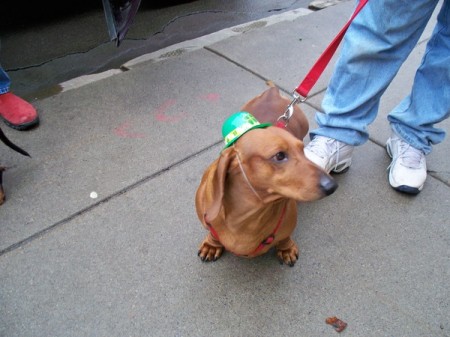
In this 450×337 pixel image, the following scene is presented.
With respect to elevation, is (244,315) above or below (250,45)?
below

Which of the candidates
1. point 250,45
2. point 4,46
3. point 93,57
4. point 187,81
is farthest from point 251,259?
point 4,46

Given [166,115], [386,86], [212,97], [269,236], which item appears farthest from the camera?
[212,97]

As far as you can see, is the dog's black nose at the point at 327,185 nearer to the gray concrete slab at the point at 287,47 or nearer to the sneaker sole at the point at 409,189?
the sneaker sole at the point at 409,189

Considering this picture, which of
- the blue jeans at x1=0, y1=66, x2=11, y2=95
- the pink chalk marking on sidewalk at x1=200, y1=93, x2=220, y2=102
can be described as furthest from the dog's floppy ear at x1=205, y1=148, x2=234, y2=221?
the blue jeans at x1=0, y1=66, x2=11, y2=95

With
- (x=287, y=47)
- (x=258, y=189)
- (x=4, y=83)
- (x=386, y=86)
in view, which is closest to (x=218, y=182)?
(x=258, y=189)

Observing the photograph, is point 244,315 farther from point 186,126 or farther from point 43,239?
point 186,126

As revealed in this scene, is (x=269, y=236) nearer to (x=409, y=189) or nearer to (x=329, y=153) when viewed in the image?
(x=329, y=153)

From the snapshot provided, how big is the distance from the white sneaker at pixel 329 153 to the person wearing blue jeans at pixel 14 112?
1.91 meters

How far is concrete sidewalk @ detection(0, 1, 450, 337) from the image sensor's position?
1.74m

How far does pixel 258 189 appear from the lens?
1.44 meters

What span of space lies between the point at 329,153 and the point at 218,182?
1.09 m

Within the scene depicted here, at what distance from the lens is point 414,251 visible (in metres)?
2.02

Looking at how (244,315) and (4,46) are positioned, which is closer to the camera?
(244,315)

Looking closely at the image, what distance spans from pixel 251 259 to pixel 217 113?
132cm
